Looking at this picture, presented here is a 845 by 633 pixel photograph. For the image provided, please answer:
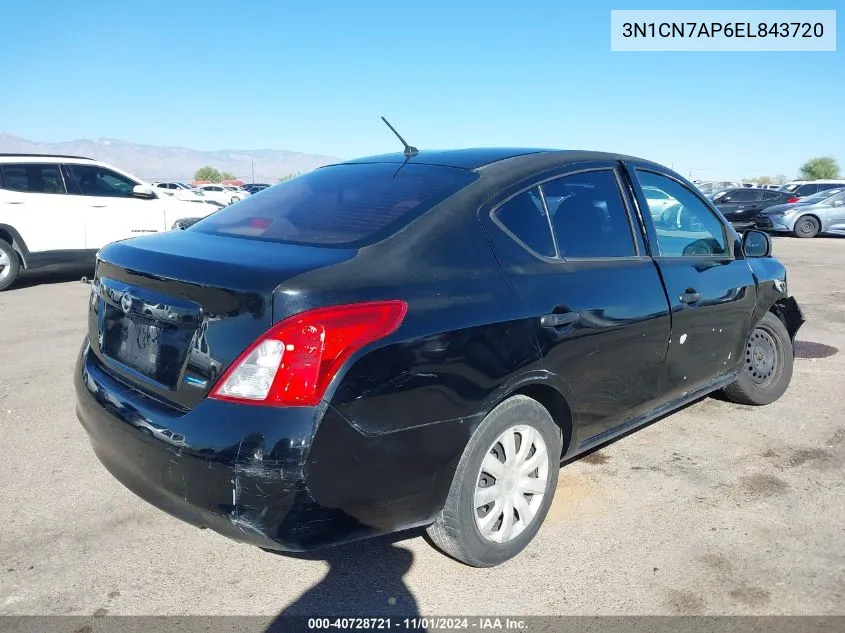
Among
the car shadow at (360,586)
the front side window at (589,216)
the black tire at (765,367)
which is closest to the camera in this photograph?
the car shadow at (360,586)

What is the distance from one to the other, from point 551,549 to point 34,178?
8955mm

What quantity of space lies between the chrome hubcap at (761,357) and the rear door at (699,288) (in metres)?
0.38

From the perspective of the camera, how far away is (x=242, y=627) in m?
2.47

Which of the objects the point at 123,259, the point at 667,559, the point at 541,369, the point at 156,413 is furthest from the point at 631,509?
the point at 123,259

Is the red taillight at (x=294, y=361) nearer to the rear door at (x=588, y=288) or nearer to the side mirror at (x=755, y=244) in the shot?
the rear door at (x=588, y=288)

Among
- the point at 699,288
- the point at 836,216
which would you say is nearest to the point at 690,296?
the point at 699,288

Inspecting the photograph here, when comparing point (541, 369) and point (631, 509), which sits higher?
point (541, 369)

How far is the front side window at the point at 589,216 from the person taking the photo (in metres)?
3.18

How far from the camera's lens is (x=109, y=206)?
9.89 meters

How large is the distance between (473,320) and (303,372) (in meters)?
0.69

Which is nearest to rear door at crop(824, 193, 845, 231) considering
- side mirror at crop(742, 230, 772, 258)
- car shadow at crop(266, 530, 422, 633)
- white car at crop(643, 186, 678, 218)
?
side mirror at crop(742, 230, 772, 258)

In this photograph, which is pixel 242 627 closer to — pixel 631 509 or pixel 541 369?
pixel 541 369

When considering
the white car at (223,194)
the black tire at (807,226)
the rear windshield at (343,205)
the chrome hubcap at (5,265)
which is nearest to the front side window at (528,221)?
the rear windshield at (343,205)

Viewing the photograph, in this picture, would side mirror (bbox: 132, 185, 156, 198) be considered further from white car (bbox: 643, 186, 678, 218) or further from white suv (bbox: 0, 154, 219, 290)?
white car (bbox: 643, 186, 678, 218)
